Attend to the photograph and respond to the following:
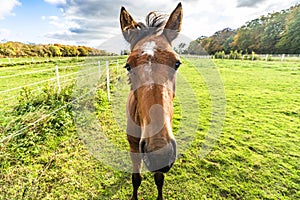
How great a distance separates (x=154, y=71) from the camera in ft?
4.80

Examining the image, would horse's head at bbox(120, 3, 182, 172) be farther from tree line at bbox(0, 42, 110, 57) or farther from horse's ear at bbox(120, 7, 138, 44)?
tree line at bbox(0, 42, 110, 57)

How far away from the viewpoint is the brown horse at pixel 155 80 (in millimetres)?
1284

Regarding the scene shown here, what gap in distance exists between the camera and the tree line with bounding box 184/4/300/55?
117 ft

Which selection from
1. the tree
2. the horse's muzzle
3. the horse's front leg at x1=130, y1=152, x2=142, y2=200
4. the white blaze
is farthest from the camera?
the tree

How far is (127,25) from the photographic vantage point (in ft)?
6.70

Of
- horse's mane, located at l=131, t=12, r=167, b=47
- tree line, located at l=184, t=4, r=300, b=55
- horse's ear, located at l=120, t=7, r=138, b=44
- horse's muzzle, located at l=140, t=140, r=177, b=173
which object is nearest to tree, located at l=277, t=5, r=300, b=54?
tree line, located at l=184, t=4, r=300, b=55

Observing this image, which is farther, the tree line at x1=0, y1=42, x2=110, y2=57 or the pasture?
the tree line at x1=0, y1=42, x2=110, y2=57

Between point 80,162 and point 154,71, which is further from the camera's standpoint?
point 80,162

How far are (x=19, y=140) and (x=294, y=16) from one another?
5252 centimetres

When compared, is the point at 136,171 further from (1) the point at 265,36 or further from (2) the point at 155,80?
(1) the point at 265,36

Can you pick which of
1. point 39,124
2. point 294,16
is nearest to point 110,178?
point 39,124

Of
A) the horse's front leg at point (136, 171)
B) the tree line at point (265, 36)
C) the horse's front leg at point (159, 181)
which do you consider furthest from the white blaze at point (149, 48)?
the tree line at point (265, 36)

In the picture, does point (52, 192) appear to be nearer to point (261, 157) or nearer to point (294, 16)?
point (261, 157)

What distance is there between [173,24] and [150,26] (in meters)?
0.26
